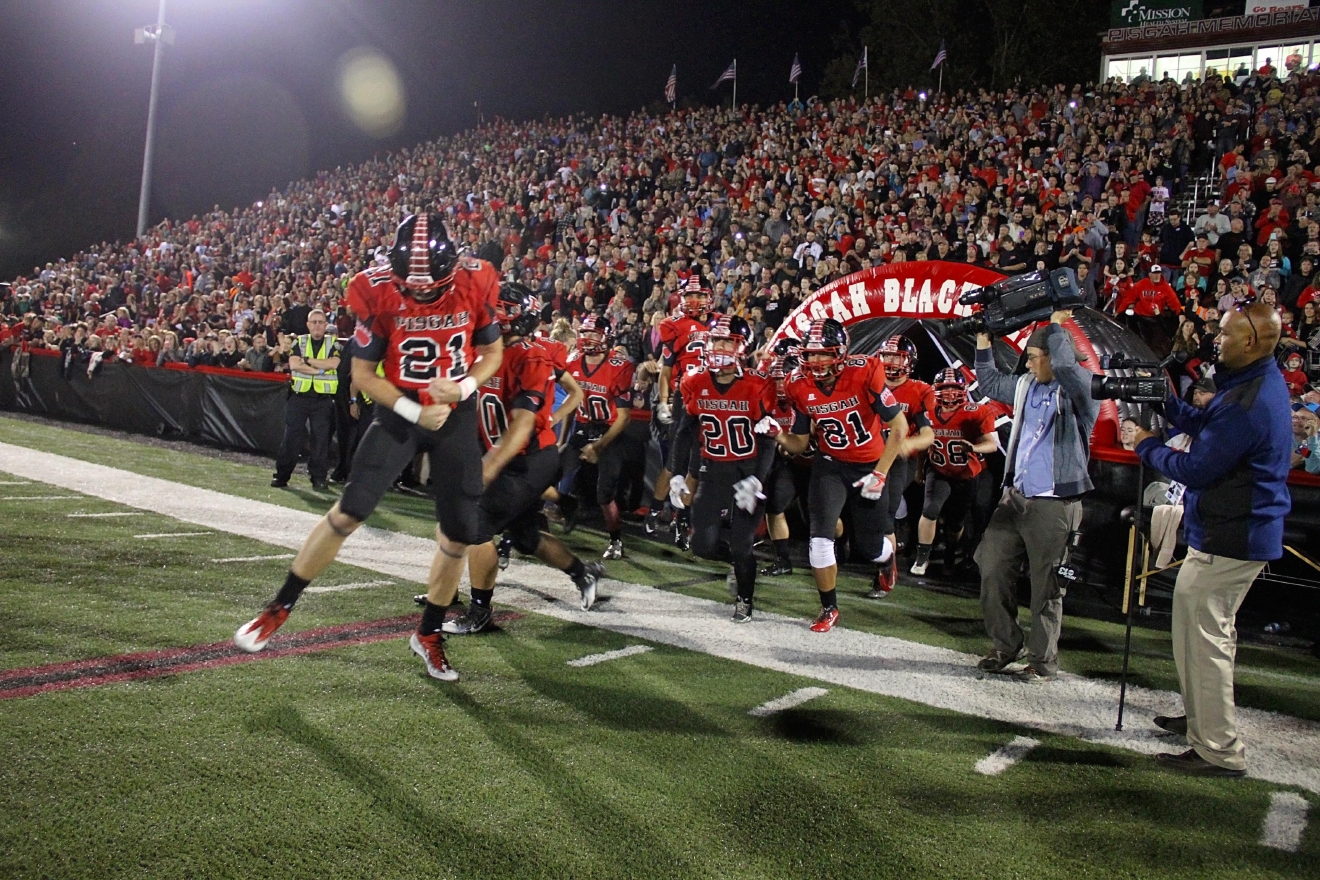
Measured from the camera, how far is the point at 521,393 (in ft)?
18.4

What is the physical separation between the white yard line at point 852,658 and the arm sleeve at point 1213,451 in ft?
4.13

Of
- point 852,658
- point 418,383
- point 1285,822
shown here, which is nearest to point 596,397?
point 852,658

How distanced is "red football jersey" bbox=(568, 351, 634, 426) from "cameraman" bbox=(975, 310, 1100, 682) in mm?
4368

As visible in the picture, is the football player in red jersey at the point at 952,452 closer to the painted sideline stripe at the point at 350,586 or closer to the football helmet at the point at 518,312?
the football helmet at the point at 518,312

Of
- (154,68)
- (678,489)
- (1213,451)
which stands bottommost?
(678,489)

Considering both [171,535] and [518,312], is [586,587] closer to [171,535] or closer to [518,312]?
[518,312]

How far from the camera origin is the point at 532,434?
5.80 meters

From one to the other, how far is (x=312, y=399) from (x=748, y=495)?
668cm

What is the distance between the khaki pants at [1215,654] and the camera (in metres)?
3.95

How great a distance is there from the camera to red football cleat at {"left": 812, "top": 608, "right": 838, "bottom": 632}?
603 cm

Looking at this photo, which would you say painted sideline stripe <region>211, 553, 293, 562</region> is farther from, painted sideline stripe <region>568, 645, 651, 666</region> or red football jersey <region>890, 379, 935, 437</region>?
red football jersey <region>890, 379, 935, 437</region>

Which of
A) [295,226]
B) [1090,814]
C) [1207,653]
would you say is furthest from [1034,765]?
[295,226]

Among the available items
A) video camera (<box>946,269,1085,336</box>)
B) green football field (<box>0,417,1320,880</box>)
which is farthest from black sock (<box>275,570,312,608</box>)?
video camera (<box>946,269,1085,336</box>)

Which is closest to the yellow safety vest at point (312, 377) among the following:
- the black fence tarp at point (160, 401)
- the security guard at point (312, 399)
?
the security guard at point (312, 399)
